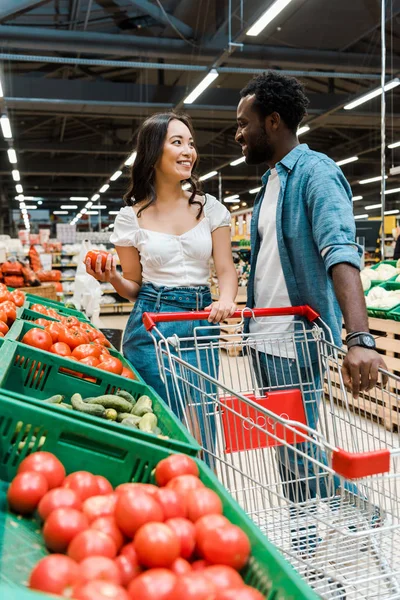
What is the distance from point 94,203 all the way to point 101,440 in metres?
30.3

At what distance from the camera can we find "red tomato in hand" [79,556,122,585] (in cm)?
84

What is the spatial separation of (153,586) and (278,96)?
1753mm

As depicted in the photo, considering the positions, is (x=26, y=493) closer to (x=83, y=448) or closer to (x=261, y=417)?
(x=83, y=448)

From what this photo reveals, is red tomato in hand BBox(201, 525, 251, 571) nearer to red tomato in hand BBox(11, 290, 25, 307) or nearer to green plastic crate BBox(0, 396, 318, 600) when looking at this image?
green plastic crate BBox(0, 396, 318, 600)

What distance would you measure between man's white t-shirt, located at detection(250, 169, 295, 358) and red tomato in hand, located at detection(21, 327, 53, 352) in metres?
0.93

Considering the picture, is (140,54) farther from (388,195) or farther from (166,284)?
(388,195)

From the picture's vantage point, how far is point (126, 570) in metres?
0.90

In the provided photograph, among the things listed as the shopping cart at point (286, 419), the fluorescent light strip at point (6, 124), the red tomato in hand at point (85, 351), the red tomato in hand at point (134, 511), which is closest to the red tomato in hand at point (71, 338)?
the red tomato in hand at point (85, 351)

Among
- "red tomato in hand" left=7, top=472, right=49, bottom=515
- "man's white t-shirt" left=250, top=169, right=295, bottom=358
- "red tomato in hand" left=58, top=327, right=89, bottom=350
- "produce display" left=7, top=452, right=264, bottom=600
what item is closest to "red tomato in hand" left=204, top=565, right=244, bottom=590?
"produce display" left=7, top=452, right=264, bottom=600

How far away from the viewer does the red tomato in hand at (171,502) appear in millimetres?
1041

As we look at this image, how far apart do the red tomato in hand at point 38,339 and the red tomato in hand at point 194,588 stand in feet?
5.82

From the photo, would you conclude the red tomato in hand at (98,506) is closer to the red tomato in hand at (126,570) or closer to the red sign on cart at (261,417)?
the red tomato in hand at (126,570)

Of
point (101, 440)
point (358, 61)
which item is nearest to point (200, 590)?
point (101, 440)

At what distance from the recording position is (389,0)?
346 inches
